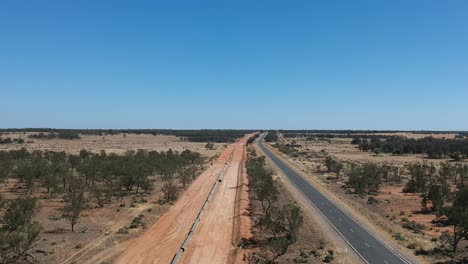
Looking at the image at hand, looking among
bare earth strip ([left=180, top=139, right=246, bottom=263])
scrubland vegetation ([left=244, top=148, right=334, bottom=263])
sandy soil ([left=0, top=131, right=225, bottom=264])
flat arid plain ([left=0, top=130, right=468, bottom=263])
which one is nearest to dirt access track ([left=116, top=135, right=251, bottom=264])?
bare earth strip ([left=180, top=139, right=246, bottom=263])

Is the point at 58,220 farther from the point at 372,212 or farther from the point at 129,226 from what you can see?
the point at 372,212

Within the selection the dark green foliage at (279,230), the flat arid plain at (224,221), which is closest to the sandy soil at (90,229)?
the flat arid plain at (224,221)

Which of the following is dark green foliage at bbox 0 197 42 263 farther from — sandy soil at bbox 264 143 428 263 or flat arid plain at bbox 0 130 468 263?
sandy soil at bbox 264 143 428 263

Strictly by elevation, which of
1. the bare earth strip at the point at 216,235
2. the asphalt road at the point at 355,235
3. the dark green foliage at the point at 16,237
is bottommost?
the bare earth strip at the point at 216,235

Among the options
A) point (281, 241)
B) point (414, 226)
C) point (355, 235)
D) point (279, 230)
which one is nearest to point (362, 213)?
point (414, 226)

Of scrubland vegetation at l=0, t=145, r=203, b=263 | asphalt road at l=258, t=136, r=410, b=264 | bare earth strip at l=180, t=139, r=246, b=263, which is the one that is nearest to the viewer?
scrubland vegetation at l=0, t=145, r=203, b=263

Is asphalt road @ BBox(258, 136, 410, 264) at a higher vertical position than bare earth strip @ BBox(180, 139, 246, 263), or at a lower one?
higher

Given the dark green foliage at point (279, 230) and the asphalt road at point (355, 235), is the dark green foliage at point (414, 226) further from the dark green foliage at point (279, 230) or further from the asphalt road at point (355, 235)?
the dark green foliage at point (279, 230)

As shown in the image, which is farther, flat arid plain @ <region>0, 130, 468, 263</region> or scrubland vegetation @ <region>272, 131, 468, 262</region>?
scrubland vegetation @ <region>272, 131, 468, 262</region>
